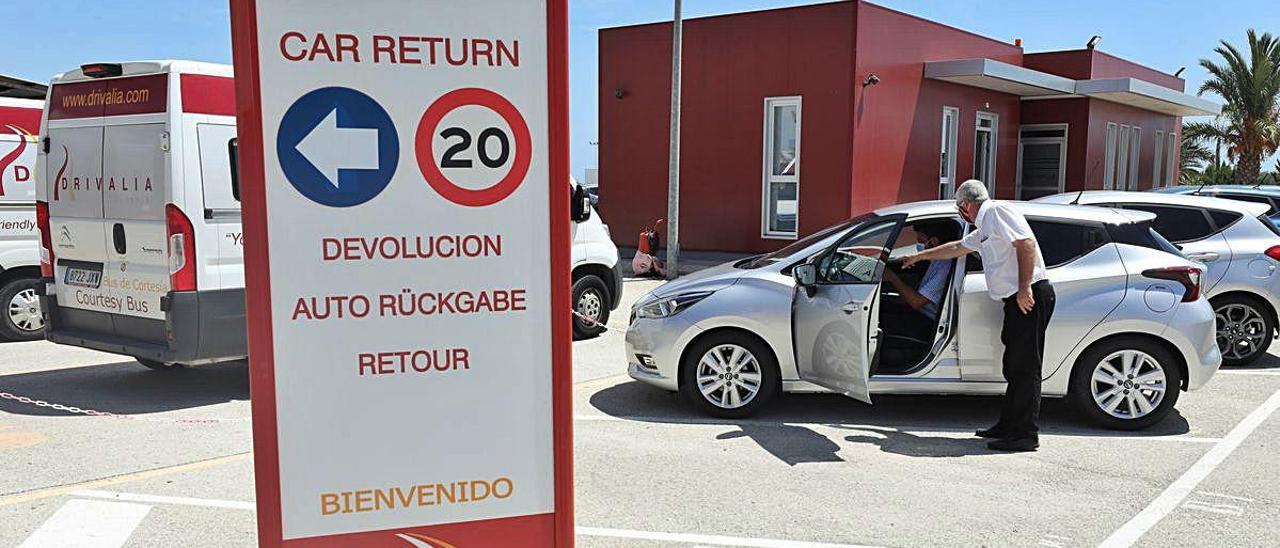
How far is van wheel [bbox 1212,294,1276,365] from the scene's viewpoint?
9039 millimetres

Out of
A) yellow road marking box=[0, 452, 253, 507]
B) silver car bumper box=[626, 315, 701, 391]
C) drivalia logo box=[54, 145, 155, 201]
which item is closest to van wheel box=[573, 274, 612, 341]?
silver car bumper box=[626, 315, 701, 391]

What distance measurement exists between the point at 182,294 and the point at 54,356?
11.0 ft

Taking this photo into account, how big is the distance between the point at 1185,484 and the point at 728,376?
277cm

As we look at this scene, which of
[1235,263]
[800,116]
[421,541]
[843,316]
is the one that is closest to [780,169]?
[800,116]

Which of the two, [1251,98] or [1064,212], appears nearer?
[1064,212]

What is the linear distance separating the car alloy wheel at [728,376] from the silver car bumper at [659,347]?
0.17 m

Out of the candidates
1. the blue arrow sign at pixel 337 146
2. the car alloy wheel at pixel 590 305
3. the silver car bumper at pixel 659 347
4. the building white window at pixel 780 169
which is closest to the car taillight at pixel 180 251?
the silver car bumper at pixel 659 347

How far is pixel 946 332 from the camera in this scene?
6617 millimetres

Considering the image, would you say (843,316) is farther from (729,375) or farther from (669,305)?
(669,305)

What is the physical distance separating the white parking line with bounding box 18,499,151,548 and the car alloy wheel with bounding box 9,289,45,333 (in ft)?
19.0

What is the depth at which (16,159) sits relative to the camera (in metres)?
9.72

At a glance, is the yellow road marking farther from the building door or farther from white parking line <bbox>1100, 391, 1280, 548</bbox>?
the building door

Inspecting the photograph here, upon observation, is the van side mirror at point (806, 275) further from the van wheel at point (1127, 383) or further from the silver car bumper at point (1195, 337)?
the silver car bumper at point (1195, 337)

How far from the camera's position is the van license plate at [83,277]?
7.55 meters
